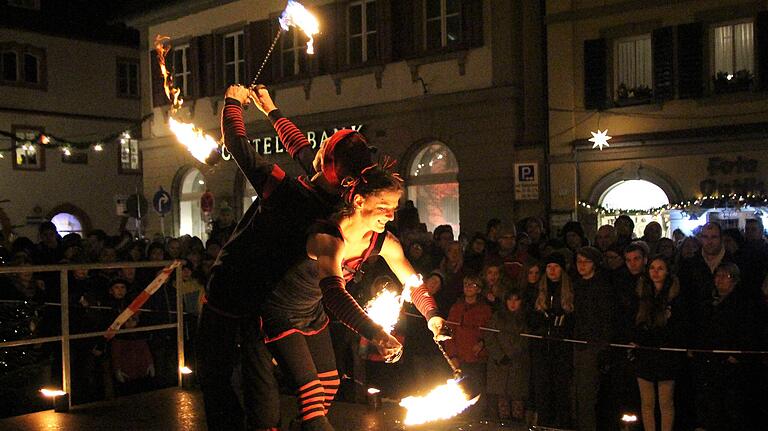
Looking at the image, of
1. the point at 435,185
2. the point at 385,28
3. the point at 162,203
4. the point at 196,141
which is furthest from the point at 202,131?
the point at 385,28

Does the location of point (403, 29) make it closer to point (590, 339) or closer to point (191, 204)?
point (191, 204)

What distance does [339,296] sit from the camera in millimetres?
4223

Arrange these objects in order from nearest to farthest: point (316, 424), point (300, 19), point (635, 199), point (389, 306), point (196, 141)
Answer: point (316, 424) → point (389, 306) → point (196, 141) → point (300, 19) → point (635, 199)

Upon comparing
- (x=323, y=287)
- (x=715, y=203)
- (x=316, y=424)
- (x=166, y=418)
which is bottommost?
(x=166, y=418)

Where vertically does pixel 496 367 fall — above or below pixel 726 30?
below

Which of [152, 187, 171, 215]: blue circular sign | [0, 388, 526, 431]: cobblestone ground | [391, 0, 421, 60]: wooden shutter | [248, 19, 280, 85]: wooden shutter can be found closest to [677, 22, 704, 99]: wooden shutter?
[391, 0, 421, 60]: wooden shutter

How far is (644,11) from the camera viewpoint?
1543 cm

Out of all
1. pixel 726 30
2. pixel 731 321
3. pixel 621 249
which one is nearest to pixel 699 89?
pixel 726 30

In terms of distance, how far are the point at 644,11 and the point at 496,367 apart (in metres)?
9.71

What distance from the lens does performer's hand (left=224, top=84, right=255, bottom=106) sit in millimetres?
4961

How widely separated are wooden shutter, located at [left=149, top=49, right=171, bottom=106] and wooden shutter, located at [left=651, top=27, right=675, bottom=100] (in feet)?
47.8

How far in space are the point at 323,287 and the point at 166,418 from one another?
3.90 meters

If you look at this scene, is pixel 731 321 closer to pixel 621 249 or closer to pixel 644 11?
pixel 621 249

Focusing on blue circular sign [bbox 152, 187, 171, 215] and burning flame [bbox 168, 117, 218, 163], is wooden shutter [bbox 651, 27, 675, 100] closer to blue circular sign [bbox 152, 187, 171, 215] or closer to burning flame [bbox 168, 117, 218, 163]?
blue circular sign [bbox 152, 187, 171, 215]
